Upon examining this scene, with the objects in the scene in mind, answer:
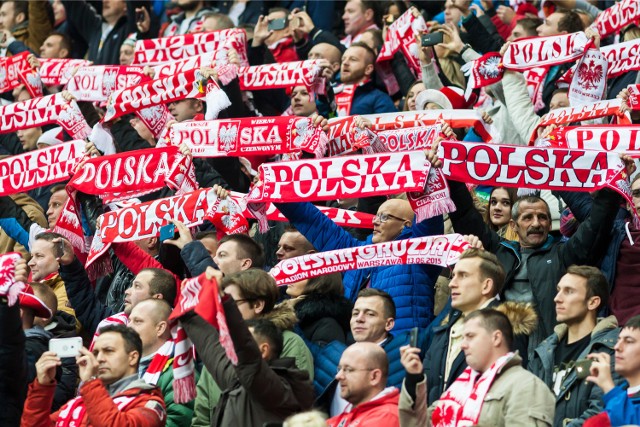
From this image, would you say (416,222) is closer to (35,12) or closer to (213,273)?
(213,273)

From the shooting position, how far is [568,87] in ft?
40.5

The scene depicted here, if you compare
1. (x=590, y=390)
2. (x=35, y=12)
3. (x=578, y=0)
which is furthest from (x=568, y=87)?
(x=35, y=12)

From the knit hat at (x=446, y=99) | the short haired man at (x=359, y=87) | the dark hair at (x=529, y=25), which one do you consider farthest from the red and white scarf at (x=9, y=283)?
the dark hair at (x=529, y=25)

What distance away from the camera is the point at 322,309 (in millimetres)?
9750

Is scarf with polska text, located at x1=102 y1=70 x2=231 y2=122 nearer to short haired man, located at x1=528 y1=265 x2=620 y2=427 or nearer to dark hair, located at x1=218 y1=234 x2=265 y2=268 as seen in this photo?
dark hair, located at x1=218 y1=234 x2=265 y2=268

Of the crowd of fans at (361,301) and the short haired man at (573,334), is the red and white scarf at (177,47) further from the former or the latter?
the short haired man at (573,334)

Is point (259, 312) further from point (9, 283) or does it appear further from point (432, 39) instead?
point (432, 39)

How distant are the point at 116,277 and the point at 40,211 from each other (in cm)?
207

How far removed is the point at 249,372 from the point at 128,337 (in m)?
1.18

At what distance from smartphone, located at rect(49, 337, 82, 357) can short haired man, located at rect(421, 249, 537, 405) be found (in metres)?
2.09

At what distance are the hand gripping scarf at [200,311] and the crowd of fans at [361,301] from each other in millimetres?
18

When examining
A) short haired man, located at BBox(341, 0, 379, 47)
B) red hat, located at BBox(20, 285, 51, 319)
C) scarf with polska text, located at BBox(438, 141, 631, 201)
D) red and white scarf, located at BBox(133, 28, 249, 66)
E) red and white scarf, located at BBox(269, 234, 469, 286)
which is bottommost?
red hat, located at BBox(20, 285, 51, 319)

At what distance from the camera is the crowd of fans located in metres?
8.16

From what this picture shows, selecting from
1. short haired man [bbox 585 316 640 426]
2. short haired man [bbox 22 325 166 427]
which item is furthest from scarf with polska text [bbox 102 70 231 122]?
short haired man [bbox 585 316 640 426]
